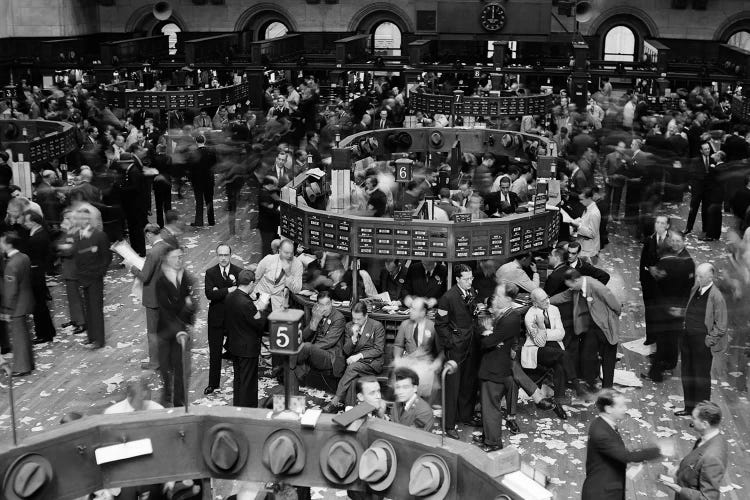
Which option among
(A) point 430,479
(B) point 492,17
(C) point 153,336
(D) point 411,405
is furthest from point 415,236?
(B) point 492,17

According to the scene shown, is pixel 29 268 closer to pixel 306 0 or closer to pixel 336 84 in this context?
pixel 336 84

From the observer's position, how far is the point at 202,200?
16.8 meters

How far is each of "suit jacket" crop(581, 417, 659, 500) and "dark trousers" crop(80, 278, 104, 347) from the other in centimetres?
643

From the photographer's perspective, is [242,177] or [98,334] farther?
[242,177]

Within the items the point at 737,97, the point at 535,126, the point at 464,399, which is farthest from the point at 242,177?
the point at 737,97

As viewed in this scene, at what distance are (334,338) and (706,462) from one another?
3.93m

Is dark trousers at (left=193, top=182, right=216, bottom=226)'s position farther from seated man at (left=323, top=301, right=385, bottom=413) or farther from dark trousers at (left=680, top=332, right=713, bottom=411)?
dark trousers at (left=680, top=332, right=713, bottom=411)

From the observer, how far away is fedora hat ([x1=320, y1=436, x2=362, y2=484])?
5.31 m

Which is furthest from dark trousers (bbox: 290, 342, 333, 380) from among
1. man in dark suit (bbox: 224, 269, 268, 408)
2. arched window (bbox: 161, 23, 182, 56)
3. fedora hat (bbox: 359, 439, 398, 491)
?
arched window (bbox: 161, 23, 182, 56)

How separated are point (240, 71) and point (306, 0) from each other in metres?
4.77

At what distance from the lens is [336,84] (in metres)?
25.9

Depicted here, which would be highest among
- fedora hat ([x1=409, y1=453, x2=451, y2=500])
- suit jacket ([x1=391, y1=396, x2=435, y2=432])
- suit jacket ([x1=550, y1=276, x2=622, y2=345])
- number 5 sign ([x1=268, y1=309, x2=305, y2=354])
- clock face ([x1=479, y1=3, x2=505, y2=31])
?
clock face ([x1=479, y1=3, x2=505, y2=31])

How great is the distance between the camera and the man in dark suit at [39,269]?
11648 mm

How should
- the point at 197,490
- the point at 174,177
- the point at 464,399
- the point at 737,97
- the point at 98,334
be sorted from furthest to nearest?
1. the point at 737,97
2. the point at 174,177
3. the point at 98,334
4. the point at 464,399
5. the point at 197,490
